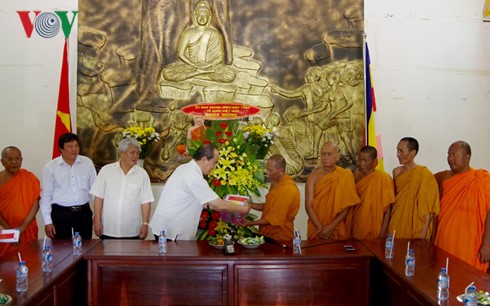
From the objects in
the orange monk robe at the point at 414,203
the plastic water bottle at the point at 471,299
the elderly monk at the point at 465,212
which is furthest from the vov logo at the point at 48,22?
the plastic water bottle at the point at 471,299

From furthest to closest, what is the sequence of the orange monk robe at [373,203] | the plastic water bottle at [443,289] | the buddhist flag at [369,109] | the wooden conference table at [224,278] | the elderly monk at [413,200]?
the buddhist flag at [369,109] < the orange monk robe at [373,203] < the elderly monk at [413,200] < the wooden conference table at [224,278] < the plastic water bottle at [443,289]

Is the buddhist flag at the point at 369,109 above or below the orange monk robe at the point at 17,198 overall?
above

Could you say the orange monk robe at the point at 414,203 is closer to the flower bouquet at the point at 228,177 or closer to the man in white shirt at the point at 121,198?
the flower bouquet at the point at 228,177

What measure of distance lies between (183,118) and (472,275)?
3700mm

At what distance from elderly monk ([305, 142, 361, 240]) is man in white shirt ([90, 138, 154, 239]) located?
4.70ft

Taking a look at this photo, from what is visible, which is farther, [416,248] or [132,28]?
[132,28]

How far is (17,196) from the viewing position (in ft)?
14.6

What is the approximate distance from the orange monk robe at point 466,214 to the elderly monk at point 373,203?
491mm

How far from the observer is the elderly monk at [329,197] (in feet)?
13.7

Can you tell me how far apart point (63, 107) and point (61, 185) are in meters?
1.58

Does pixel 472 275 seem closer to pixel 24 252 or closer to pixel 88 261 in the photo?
pixel 88 261

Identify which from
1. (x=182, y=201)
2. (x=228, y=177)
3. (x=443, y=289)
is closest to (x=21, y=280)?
(x=182, y=201)

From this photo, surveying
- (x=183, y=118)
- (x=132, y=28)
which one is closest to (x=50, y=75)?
(x=132, y=28)

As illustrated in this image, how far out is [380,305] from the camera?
10.0 feet
